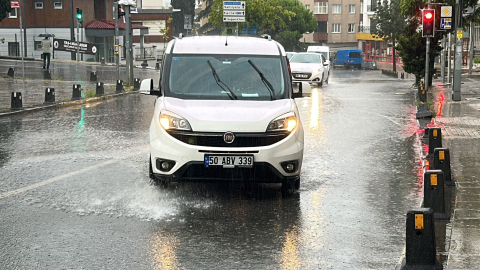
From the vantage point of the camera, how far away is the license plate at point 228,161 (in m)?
8.59

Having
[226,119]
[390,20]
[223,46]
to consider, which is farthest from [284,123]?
[390,20]

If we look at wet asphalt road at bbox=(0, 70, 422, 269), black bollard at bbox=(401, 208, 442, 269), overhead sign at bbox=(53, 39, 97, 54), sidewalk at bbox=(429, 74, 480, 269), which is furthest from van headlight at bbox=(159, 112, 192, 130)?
overhead sign at bbox=(53, 39, 97, 54)

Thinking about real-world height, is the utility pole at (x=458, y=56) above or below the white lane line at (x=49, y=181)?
above

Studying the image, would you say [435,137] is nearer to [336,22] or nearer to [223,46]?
[223,46]

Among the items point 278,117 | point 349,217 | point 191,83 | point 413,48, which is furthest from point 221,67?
point 413,48

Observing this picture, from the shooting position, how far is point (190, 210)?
27.2 feet

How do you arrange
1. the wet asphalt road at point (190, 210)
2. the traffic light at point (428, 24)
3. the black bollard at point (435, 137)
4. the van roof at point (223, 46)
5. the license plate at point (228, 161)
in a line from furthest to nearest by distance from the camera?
1. the traffic light at point (428, 24)
2. the black bollard at point (435, 137)
3. the van roof at point (223, 46)
4. the license plate at point (228, 161)
5. the wet asphalt road at point (190, 210)

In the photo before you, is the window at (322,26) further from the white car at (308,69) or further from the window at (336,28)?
the white car at (308,69)

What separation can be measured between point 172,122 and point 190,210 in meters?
1.16

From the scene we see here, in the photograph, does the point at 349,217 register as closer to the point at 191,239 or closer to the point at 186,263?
the point at 191,239

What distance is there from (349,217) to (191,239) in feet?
6.26

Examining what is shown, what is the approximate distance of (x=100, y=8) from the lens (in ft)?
238

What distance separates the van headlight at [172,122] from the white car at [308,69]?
78.9 feet

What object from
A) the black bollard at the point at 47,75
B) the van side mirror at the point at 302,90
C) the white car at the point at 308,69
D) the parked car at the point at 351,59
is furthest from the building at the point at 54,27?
the van side mirror at the point at 302,90
